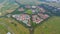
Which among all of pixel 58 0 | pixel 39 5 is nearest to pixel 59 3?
pixel 58 0

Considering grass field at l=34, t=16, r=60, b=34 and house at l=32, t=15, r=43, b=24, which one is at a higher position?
house at l=32, t=15, r=43, b=24

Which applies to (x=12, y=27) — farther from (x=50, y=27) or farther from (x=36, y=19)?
(x=50, y=27)

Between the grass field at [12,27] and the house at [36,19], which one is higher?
the house at [36,19]

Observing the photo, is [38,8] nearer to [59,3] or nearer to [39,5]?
[39,5]

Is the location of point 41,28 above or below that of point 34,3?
below
